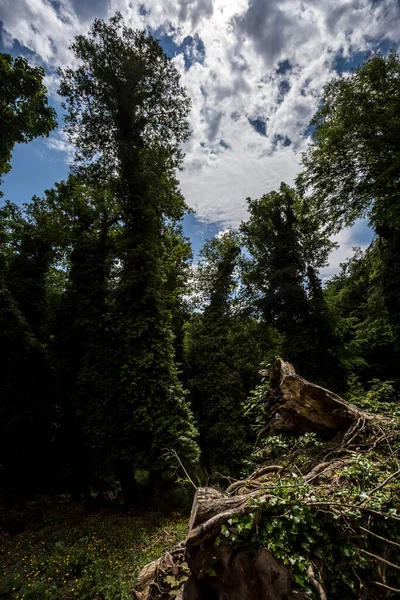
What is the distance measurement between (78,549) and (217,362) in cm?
1107

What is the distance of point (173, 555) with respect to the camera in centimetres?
391

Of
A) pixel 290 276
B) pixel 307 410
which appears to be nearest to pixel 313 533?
pixel 307 410

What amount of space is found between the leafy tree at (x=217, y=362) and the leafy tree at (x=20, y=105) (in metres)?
12.5

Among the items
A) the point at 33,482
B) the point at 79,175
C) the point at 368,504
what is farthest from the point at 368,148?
the point at 33,482

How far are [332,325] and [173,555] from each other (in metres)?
14.2

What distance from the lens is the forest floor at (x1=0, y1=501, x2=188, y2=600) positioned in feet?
17.3

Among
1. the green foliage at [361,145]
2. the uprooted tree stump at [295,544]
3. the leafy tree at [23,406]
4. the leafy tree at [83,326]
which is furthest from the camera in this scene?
the leafy tree at [83,326]

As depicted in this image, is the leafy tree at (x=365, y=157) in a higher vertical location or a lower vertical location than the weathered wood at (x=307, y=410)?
higher

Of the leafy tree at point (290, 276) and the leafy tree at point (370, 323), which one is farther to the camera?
the leafy tree at point (290, 276)

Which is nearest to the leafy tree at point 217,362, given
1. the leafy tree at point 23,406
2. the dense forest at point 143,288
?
the dense forest at point 143,288

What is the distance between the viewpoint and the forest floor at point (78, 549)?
5262mm

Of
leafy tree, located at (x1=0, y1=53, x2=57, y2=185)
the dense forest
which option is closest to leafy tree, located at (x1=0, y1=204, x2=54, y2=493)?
the dense forest

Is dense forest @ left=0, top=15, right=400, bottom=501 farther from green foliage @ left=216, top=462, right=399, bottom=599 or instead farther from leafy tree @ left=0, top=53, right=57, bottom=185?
green foliage @ left=216, top=462, right=399, bottom=599

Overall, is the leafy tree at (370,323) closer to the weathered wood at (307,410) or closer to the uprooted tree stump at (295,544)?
the weathered wood at (307,410)
